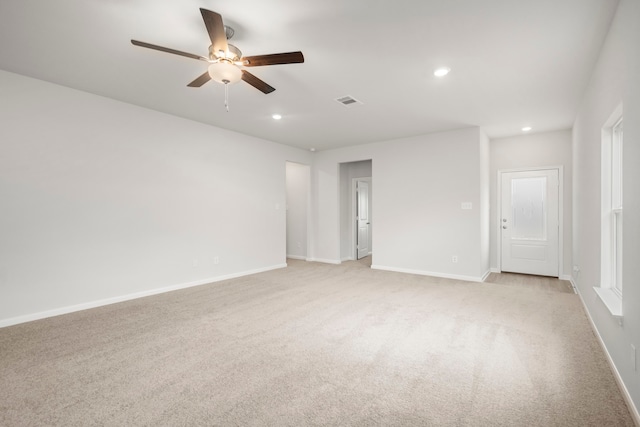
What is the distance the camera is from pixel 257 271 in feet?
19.2

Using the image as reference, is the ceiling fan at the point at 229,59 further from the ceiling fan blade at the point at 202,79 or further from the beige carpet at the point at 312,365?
the beige carpet at the point at 312,365

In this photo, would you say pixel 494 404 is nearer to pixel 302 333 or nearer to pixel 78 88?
pixel 302 333

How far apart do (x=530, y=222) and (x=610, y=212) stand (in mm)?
3405

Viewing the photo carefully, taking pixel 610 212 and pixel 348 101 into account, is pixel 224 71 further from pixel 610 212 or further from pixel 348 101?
pixel 610 212

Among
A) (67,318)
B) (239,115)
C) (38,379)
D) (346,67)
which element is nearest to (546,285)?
(346,67)

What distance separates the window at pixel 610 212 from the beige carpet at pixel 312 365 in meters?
0.63

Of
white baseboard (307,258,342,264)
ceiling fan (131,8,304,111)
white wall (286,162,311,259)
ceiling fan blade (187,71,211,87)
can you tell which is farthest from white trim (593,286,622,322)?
white wall (286,162,311,259)

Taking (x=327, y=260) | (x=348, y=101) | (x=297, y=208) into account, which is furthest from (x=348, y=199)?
(x=348, y=101)

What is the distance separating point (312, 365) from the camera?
2.32 m

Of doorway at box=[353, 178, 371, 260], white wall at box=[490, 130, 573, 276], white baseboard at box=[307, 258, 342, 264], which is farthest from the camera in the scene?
doorway at box=[353, 178, 371, 260]

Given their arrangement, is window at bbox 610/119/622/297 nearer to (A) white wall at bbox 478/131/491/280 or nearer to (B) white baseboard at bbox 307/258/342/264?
(A) white wall at bbox 478/131/491/280

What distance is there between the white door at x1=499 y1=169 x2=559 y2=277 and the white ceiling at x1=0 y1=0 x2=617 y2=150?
1.50 m

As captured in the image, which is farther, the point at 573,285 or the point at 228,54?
the point at 573,285

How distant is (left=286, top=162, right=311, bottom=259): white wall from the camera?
7.55m
